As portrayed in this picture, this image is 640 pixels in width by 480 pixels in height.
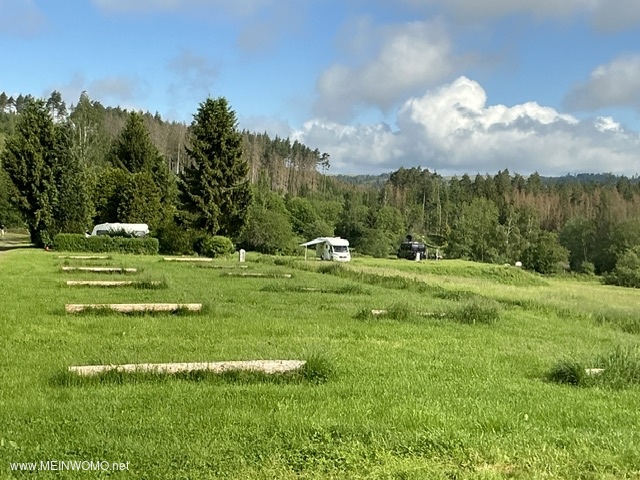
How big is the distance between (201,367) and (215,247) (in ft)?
119

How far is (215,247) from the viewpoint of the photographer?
42500mm

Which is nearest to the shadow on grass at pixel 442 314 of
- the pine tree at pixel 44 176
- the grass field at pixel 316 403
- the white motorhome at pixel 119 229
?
the grass field at pixel 316 403

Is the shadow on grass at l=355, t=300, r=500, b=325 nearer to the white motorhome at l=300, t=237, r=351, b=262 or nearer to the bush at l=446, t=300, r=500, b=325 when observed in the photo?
the bush at l=446, t=300, r=500, b=325

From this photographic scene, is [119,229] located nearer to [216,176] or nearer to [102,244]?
[102,244]

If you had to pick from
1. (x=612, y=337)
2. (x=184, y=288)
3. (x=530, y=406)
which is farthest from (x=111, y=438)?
(x=184, y=288)

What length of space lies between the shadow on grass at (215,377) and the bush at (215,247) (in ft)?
118

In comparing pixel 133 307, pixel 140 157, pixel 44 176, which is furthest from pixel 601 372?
pixel 140 157

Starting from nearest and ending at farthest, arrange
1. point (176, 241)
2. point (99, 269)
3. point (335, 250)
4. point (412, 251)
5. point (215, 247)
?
point (99, 269) → point (215, 247) → point (176, 241) → point (335, 250) → point (412, 251)

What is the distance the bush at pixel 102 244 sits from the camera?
3941 centimetres

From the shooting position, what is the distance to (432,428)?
5.08 m

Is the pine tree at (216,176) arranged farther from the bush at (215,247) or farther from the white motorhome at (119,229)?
the white motorhome at (119,229)

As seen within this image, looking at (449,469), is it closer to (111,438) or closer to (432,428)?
(432,428)

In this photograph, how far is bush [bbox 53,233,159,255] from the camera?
3941cm

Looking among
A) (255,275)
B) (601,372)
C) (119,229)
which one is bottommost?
(255,275)
